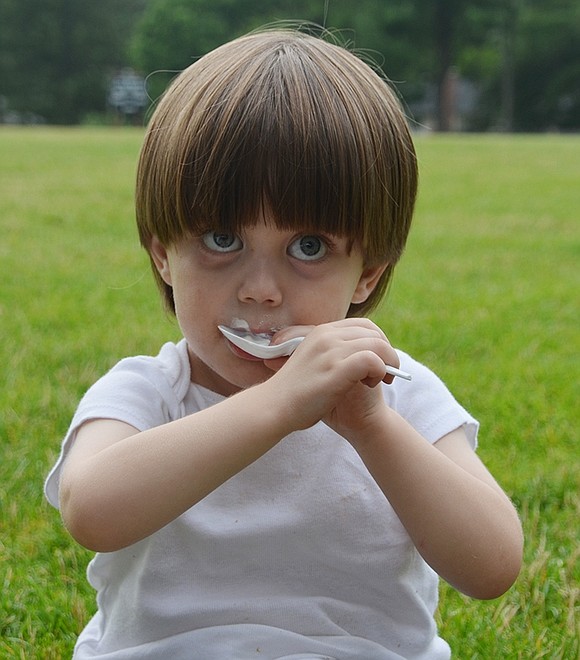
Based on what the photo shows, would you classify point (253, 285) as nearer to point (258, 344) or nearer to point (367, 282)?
point (258, 344)

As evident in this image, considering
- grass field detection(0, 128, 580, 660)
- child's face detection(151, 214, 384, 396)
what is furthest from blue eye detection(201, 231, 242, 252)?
grass field detection(0, 128, 580, 660)

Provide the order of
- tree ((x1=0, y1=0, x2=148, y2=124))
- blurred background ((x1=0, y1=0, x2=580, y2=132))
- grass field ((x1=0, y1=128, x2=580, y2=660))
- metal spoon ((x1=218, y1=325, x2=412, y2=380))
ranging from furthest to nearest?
tree ((x1=0, y1=0, x2=148, y2=124)), blurred background ((x1=0, y1=0, x2=580, y2=132)), grass field ((x1=0, y1=128, x2=580, y2=660)), metal spoon ((x1=218, y1=325, x2=412, y2=380))

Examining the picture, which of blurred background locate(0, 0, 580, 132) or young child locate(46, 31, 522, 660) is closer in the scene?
young child locate(46, 31, 522, 660)

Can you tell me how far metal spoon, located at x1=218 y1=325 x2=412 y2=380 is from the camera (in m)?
1.45

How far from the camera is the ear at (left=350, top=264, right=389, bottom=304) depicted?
1710 mm

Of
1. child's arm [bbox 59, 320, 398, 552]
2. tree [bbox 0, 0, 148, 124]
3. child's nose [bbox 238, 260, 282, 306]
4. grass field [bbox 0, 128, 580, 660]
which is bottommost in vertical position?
tree [bbox 0, 0, 148, 124]

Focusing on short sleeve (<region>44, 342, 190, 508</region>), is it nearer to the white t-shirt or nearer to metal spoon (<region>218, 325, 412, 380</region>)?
the white t-shirt

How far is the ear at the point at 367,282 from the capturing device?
5.61 ft

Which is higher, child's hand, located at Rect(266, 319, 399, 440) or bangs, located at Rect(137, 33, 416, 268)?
bangs, located at Rect(137, 33, 416, 268)

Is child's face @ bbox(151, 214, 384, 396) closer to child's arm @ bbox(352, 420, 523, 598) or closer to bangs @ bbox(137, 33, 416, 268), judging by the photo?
bangs @ bbox(137, 33, 416, 268)

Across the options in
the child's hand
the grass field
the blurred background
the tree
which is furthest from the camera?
the tree

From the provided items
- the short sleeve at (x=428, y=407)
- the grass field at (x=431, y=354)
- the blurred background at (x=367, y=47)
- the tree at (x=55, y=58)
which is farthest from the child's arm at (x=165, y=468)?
the tree at (x=55, y=58)

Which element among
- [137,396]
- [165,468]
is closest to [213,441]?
[165,468]

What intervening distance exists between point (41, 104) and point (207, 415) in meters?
52.9
